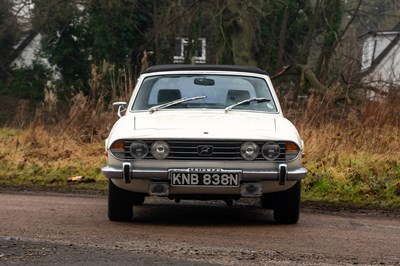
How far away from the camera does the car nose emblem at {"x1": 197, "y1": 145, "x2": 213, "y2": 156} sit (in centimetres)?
864

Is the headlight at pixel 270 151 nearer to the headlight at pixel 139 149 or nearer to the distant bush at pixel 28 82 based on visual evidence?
the headlight at pixel 139 149

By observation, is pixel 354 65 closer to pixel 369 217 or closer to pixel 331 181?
pixel 331 181

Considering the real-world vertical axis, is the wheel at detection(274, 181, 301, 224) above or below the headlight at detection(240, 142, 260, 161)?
below

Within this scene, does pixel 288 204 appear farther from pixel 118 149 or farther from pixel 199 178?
pixel 118 149

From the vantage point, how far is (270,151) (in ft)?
28.6

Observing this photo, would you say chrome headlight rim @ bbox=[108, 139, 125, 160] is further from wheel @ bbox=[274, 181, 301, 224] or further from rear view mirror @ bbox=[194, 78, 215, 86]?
rear view mirror @ bbox=[194, 78, 215, 86]

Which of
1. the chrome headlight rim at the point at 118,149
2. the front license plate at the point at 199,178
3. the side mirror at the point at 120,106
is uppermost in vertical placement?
the side mirror at the point at 120,106

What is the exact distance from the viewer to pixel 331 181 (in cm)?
1283

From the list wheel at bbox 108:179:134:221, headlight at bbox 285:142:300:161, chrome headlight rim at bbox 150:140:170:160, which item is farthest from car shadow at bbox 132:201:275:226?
headlight at bbox 285:142:300:161

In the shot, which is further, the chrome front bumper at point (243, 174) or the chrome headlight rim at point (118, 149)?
the chrome headlight rim at point (118, 149)

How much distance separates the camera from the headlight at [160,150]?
866cm

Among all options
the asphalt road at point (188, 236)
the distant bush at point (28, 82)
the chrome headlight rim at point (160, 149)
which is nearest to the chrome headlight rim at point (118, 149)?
the chrome headlight rim at point (160, 149)

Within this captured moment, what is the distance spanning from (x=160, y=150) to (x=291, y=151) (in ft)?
4.13

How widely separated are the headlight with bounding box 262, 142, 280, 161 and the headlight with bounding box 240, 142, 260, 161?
68mm
